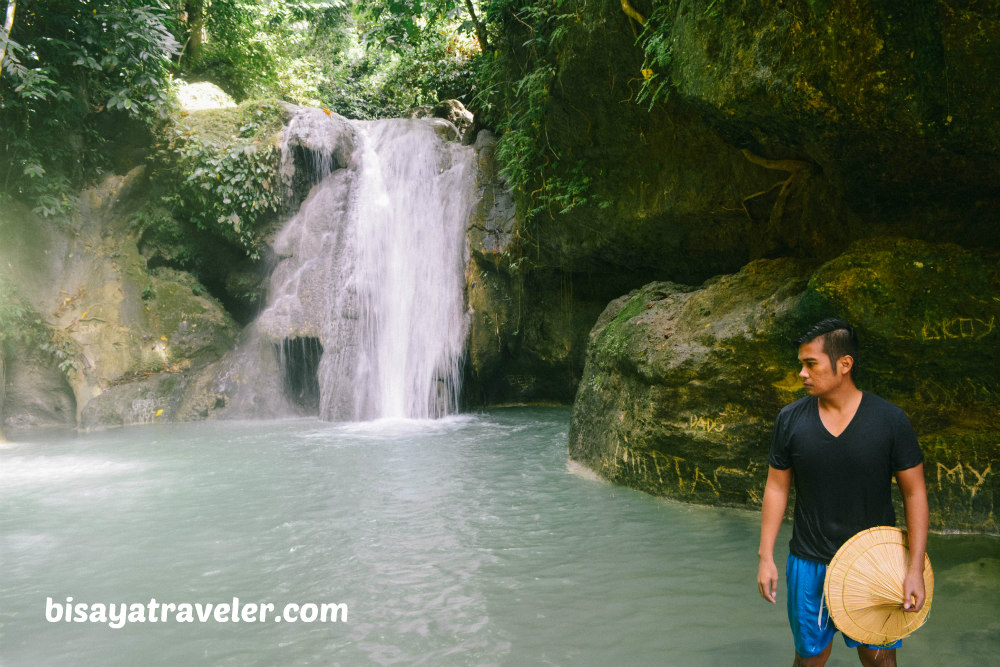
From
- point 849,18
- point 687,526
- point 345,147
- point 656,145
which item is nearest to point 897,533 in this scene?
point 687,526

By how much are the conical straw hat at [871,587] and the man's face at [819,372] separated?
1.65 ft

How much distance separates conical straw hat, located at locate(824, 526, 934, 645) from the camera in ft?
7.32

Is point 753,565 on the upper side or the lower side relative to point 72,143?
lower

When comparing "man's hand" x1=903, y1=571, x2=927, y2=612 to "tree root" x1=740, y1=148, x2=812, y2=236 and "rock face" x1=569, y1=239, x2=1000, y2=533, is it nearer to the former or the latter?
"rock face" x1=569, y1=239, x2=1000, y2=533

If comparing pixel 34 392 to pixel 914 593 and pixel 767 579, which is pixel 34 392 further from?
pixel 914 593

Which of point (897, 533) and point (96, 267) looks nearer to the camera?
point (897, 533)

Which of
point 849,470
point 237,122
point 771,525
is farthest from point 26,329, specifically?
point 849,470

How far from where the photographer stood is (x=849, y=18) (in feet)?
12.4

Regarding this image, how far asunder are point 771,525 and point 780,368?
2697 millimetres

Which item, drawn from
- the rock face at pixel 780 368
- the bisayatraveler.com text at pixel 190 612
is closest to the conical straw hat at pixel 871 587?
the bisayatraveler.com text at pixel 190 612

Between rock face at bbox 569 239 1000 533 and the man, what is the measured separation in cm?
243

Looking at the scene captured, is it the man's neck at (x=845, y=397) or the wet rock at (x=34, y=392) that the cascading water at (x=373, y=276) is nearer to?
the wet rock at (x=34, y=392)

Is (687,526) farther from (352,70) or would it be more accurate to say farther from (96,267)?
(352,70)

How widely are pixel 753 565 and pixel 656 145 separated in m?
4.93
